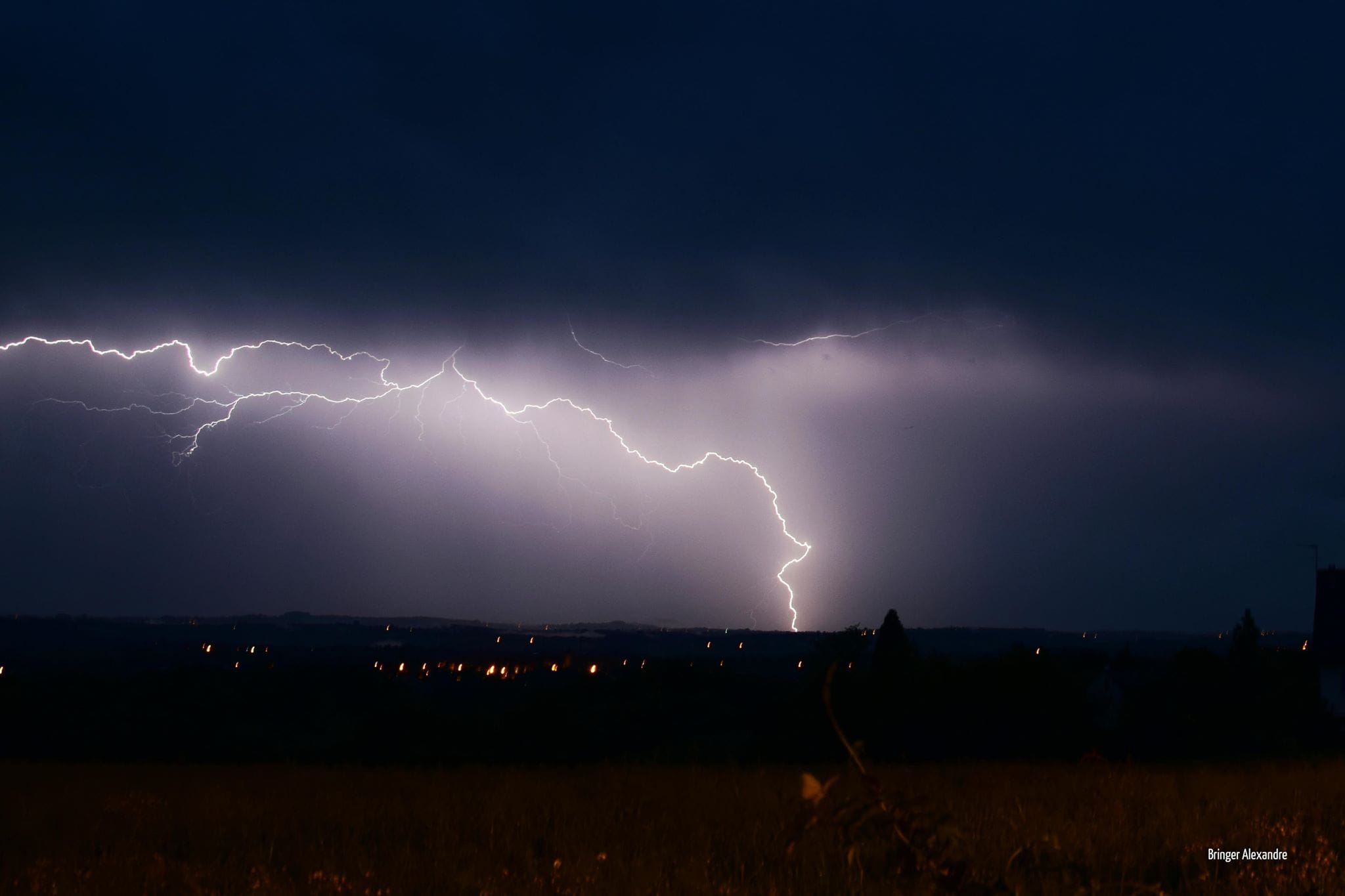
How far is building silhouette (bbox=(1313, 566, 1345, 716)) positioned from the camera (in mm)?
37188

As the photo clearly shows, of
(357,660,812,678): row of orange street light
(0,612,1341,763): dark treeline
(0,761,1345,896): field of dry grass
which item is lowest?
(357,660,812,678): row of orange street light

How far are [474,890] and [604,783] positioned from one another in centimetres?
448

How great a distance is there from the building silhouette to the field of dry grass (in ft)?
112

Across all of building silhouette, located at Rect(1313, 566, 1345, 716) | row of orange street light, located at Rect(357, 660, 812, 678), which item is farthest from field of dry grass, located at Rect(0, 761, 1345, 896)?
row of orange street light, located at Rect(357, 660, 812, 678)

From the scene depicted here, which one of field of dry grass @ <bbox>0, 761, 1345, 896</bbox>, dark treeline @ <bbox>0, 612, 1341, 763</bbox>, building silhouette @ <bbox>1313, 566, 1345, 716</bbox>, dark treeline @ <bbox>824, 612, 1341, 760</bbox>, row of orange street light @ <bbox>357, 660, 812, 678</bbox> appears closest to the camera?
field of dry grass @ <bbox>0, 761, 1345, 896</bbox>

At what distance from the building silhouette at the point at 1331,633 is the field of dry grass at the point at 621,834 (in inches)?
1340

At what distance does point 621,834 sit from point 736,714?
58855 millimetres

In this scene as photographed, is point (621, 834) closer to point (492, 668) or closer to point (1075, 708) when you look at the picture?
point (1075, 708)

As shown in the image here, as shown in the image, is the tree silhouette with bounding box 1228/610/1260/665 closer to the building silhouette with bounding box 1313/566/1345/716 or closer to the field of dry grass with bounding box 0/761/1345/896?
the building silhouette with bounding box 1313/566/1345/716

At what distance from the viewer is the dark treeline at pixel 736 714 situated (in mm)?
29188

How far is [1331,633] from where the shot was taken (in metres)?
38.2

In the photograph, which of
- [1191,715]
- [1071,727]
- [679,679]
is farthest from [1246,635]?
[679,679]

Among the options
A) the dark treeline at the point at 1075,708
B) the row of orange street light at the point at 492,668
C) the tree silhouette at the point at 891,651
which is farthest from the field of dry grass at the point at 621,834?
the row of orange street light at the point at 492,668

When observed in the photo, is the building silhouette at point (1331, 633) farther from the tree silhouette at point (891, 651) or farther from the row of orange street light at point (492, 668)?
the row of orange street light at point (492, 668)
